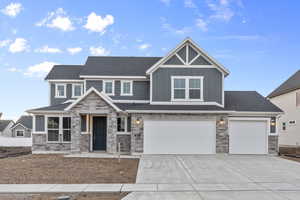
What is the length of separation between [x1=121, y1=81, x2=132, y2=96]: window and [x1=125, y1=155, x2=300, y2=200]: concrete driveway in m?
7.75

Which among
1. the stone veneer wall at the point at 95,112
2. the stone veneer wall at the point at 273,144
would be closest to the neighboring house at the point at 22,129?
the stone veneer wall at the point at 95,112

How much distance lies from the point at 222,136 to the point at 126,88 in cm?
807

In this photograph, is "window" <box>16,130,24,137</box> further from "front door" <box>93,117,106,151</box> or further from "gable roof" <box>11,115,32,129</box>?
"front door" <box>93,117,106,151</box>

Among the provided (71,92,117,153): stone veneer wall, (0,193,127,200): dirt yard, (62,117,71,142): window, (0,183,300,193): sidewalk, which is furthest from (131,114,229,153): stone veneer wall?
(0,193,127,200): dirt yard

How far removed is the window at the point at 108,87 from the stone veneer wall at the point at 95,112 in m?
2.91

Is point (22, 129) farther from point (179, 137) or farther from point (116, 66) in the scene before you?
point (179, 137)

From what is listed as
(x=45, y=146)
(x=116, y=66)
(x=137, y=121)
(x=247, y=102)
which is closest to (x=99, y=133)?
(x=137, y=121)

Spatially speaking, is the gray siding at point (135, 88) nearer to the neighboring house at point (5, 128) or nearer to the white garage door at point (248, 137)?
the white garage door at point (248, 137)

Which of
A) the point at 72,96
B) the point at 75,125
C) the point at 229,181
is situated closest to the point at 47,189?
the point at 229,181

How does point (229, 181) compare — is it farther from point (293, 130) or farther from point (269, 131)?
point (293, 130)

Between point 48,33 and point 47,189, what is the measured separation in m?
18.3

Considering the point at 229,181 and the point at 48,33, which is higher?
the point at 48,33

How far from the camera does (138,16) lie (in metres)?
19.6

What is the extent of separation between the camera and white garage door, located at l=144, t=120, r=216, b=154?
16.8m
